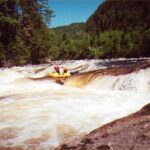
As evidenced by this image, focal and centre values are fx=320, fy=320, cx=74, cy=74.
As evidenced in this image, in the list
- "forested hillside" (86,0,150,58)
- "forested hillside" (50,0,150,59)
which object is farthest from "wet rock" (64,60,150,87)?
"forested hillside" (86,0,150,58)

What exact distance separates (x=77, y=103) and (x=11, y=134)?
4.02 metres

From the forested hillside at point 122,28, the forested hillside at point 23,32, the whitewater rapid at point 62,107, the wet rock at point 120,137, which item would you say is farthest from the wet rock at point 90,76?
the forested hillside at point 122,28

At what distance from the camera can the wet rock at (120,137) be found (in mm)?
4777

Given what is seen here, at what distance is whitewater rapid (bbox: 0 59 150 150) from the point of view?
765cm

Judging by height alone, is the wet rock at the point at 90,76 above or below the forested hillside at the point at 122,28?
Result: below

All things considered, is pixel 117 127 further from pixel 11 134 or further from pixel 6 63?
pixel 6 63

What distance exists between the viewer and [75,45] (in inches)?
3661

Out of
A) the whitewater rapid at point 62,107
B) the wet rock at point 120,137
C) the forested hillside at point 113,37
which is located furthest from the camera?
the forested hillside at point 113,37

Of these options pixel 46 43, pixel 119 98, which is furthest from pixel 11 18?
pixel 119 98

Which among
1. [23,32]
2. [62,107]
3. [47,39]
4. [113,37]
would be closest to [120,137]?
[62,107]

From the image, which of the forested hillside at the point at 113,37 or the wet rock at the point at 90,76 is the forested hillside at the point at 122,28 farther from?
the wet rock at the point at 90,76

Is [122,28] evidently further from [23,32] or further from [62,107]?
[62,107]

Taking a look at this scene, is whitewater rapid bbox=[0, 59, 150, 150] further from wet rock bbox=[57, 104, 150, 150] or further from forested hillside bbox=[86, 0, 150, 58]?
forested hillside bbox=[86, 0, 150, 58]

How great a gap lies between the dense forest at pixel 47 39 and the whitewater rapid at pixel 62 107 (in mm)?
20154
